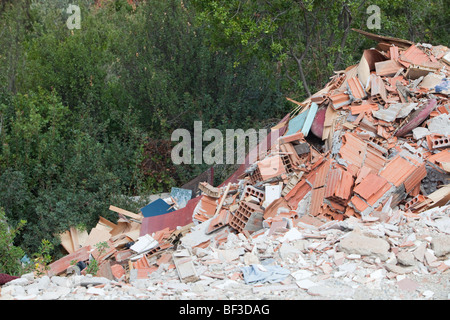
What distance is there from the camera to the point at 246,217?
25.0ft

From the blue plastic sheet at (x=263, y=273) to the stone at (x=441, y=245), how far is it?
64.7 inches

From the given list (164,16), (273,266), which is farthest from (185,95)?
(273,266)

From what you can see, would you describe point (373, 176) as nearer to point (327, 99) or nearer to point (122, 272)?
point (327, 99)

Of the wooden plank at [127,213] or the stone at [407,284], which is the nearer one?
the stone at [407,284]

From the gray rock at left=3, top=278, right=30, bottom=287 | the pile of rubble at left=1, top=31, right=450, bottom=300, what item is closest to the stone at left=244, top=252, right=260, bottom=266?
the pile of rubble at left=1, top=31, right=450, bottom=300

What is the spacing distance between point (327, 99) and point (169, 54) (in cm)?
529

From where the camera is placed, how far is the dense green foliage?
1020 centimetres

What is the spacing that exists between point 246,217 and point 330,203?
4.26 feet

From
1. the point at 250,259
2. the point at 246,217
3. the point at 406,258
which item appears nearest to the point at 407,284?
the point at 406,258

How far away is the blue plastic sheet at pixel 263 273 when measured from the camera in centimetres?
530

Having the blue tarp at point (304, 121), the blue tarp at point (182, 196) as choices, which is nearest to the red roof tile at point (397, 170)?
the blue tarp at point (304, 121)

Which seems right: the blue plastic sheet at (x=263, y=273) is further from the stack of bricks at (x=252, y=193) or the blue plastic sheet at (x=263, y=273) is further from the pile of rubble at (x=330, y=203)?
the stack of bricks at (x=252, y=193)

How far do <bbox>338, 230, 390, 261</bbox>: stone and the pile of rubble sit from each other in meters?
0.01

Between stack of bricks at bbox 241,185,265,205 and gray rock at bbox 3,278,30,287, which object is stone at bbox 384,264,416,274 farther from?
gray rock at bbox 3,278,30,287
